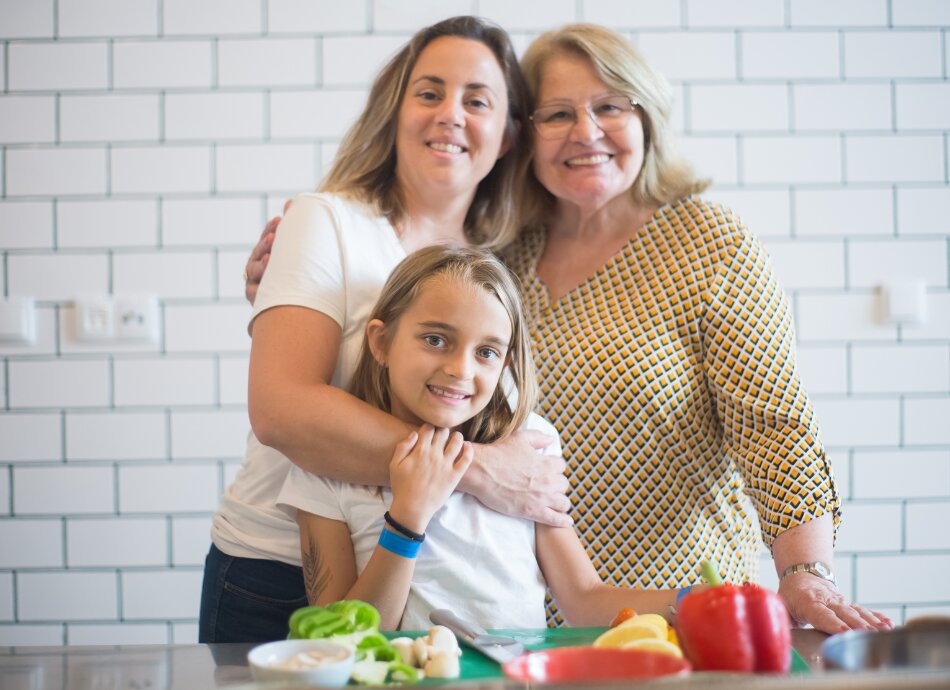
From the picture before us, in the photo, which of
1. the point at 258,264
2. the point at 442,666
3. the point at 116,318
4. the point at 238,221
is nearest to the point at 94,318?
the point at 116,318

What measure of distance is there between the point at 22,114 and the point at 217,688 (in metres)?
1.85

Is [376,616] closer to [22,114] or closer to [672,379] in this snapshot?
[672,379]

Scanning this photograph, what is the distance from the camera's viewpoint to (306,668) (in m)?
0.72

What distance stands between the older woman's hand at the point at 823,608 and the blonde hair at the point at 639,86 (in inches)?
25.9

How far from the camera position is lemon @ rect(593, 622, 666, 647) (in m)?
0.77

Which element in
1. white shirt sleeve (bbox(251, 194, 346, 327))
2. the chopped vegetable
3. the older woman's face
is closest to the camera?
the chopped vegetable

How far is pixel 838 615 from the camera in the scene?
42.3 inches

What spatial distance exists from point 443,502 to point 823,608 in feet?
1.55

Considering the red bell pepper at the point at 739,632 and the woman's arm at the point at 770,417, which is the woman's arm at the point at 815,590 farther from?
the red bell pepper at the point at 739,632

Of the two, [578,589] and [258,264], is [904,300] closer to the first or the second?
[578,589]

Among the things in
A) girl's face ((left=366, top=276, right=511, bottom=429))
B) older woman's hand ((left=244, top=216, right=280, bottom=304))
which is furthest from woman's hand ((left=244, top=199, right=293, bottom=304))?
girl's face ((left=366, top=276, right=511, bottom=429))

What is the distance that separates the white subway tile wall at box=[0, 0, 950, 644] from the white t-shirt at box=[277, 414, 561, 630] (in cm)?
108

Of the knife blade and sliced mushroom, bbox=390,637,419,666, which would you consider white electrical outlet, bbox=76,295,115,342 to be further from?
sliced mushroom, bbox=390,637,419,666

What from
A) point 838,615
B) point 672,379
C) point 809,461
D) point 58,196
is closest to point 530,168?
point 672,379
